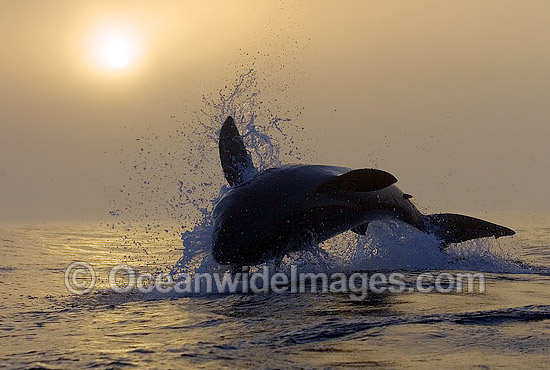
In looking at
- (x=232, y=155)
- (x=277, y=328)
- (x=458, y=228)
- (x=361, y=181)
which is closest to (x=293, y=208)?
(x=361, y=181)

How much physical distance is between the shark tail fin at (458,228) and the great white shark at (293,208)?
367 mm

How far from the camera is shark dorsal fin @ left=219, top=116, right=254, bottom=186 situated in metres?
13.1

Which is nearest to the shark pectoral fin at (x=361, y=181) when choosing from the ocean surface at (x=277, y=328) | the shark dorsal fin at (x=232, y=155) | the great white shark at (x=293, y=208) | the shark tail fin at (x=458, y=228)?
the great white shark at (x=293, y=208)

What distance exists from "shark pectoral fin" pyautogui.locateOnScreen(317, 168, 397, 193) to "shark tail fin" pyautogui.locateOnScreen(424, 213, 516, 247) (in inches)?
138

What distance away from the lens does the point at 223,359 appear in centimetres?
519

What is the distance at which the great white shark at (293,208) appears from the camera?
970cm

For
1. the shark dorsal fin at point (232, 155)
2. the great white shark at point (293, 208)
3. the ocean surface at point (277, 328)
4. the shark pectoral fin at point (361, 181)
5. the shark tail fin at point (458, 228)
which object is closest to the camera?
the ocean surface at point (277, 328)

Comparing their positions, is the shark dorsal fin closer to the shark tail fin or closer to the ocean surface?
the ocean surface

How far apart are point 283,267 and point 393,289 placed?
9.88ft

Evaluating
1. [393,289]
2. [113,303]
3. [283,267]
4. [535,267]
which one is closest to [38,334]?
[113,303]

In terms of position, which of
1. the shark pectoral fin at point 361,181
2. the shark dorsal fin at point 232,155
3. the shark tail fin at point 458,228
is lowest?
the shark tail fin at point 458,228

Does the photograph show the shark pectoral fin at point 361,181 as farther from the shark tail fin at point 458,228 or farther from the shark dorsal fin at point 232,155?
the shark tail fin at point 458,228

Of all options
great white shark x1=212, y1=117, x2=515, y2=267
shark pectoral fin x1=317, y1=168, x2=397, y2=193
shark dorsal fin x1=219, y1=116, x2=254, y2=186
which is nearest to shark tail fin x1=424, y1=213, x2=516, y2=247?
great white shark x1=212, y1=117, x2=515, y2=267

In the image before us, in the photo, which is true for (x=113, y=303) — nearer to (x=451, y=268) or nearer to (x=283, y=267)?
(x=283, y=267)
